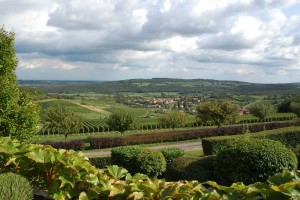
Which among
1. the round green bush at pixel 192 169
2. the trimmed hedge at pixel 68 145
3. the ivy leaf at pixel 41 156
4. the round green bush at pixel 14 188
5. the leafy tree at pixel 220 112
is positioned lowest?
the trimmed hedge at pixel 68 145

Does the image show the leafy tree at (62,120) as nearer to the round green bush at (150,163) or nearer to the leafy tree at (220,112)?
the leafy tree at (220,112)

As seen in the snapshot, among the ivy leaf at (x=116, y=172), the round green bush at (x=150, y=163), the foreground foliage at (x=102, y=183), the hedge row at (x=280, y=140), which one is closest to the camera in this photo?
the foreground foliage at (x=102, y=183)

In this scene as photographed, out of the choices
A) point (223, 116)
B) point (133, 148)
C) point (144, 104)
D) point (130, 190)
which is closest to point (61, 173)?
point (130, 190)

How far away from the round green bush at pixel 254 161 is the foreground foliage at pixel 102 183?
22.2 ft

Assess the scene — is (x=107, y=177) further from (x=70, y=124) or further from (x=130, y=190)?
(x=70, y=124)

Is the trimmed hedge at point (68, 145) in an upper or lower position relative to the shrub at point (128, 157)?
lower

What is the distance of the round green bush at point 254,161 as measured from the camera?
10.1 meters

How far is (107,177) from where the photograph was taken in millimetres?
3604

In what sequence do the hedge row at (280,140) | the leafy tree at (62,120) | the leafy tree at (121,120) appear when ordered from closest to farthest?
the hedge row at (280,140)
the leafy tree at (62,120)
the leafy tree at (121,120)

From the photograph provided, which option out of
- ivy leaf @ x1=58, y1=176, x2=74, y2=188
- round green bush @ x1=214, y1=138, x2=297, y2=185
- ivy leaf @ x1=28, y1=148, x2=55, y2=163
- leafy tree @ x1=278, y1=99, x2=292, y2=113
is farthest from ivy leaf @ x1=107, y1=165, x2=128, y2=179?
leafy tree @ x1=278, y1=99, x2=292, y2=113

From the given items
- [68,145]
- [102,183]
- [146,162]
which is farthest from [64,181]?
[68,145]

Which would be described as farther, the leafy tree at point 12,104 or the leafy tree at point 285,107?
the leafy tree at point 285,107

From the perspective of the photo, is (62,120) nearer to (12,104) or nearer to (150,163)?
(150,163)

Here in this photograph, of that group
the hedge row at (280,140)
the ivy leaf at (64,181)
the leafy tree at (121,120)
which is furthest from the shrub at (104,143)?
the ivy leaf at (64,181)
